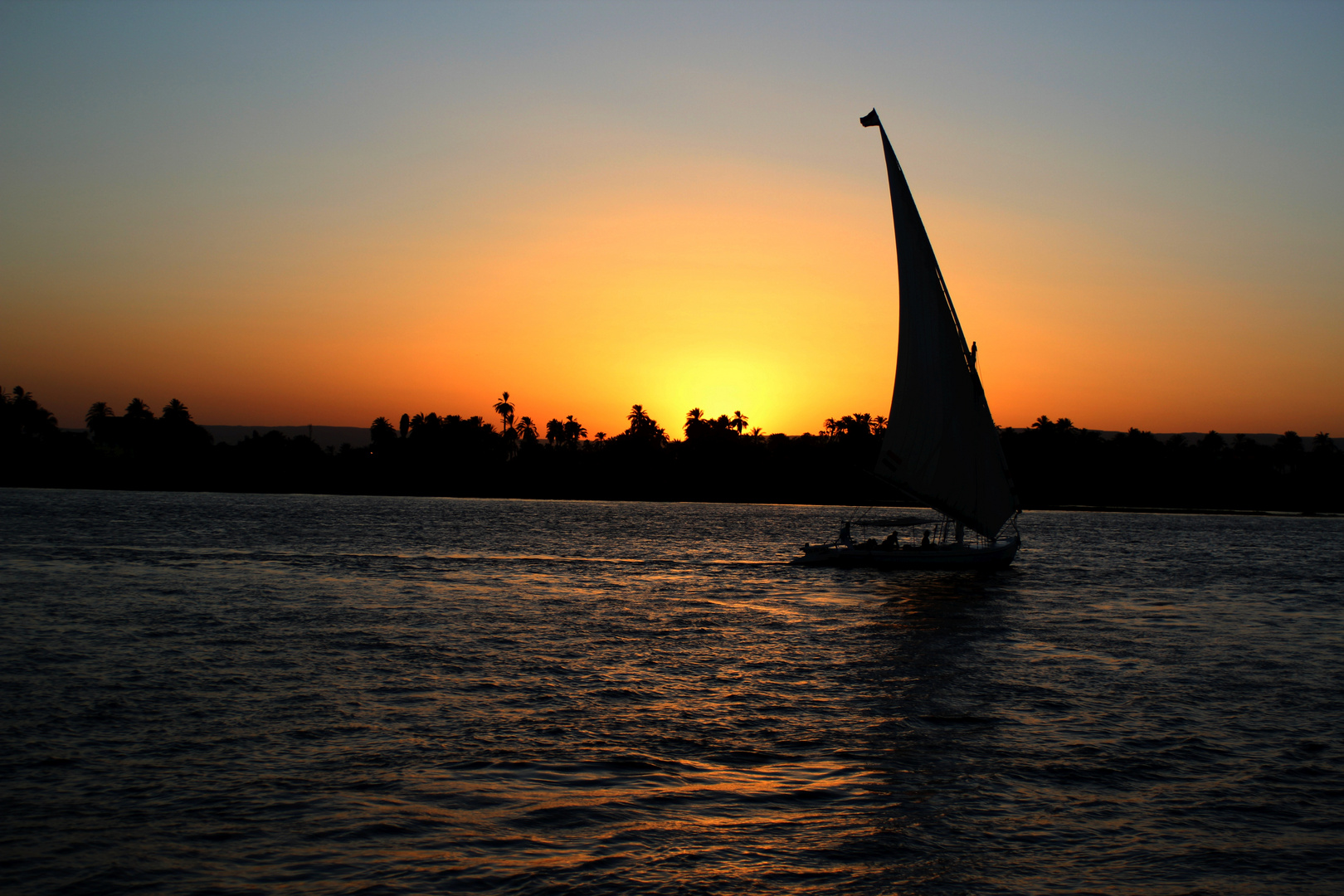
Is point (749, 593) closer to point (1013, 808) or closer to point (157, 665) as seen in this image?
point (157, 665)

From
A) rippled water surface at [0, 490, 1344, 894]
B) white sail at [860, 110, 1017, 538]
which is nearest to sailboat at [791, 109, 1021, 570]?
white sail at [860, 110, 1017, 538]

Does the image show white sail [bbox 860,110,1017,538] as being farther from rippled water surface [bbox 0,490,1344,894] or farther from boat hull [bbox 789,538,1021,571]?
rippled water surface [bbox 0,490,1344,894]

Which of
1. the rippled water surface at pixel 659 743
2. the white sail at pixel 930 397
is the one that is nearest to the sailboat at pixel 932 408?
the white sail at pixel 930 397

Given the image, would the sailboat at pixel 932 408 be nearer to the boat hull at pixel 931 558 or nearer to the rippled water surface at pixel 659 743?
the boat hull at pixel 931 558

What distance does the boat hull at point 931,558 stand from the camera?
51344 millimetres

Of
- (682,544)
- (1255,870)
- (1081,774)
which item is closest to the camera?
(1255,870)

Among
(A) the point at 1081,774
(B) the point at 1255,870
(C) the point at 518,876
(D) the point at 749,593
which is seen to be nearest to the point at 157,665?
(C) the point at 518,876

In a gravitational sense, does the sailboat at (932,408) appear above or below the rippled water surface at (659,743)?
above

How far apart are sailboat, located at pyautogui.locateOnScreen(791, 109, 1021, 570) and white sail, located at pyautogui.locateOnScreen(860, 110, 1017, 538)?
0.04 meters

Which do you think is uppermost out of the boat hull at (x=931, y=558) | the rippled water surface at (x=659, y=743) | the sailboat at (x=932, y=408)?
the sailboat at (x=932, y=408)

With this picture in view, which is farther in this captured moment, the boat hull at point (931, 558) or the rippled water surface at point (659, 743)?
the boat hull at point (931, 558)

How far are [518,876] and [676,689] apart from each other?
37.7 ft

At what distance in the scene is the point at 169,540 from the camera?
2876 inches

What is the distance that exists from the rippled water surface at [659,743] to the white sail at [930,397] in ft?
25.4
